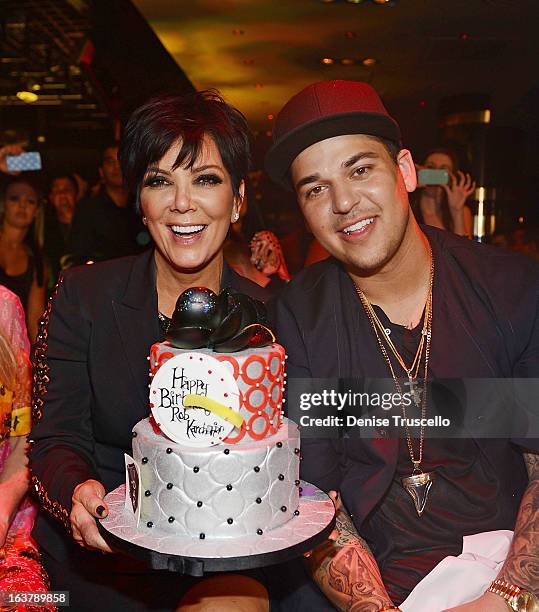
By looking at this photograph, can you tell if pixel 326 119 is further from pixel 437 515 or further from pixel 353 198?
pixel 437 515

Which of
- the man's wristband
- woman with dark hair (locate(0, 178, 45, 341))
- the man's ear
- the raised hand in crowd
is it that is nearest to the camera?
the man's wristband

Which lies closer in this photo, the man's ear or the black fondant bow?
the black fondant bow

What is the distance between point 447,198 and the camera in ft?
7.61

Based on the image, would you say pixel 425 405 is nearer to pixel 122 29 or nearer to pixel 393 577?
pixel 393 577

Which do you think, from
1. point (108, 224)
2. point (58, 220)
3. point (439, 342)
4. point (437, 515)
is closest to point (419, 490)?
point (437, 515)

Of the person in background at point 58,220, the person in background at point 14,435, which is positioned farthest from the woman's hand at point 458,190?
the person in background at point 58,220

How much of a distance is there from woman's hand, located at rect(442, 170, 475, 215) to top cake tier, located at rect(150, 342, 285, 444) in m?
1.06

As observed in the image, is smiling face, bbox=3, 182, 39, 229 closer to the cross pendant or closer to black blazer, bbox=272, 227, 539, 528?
black blazer, bbox=272, 227, 539, 528

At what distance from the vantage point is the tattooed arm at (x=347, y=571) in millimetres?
1666

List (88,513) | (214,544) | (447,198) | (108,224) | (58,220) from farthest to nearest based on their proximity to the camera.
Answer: (58,220) → (108,224) → (447,198) → (88,513) → (214,544)

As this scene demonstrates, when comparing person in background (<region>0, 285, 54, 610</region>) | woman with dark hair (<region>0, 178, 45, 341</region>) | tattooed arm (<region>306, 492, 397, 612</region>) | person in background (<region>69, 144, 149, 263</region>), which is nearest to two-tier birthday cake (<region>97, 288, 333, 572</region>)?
tattooed arm (<region>306, 492, 397, 612</region>)

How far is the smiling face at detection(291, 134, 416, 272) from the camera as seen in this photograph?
1759 millimetres

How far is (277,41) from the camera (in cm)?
253

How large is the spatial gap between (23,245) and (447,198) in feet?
5.20
